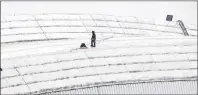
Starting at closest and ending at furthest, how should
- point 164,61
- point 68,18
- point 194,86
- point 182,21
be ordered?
point 194,86 < point 164,61 < point 68,18 < point 182,21

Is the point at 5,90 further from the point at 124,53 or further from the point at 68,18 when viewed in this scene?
the point at 68,18

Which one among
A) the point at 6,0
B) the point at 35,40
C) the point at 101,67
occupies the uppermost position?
the point at 6,0

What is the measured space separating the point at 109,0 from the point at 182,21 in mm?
9218

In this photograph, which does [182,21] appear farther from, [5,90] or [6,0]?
[5,90]

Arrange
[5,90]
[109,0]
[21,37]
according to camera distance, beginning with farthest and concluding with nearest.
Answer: [109,0]
[21,37]
[5,90]

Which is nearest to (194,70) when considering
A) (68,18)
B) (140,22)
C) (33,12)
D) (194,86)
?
(194,86)

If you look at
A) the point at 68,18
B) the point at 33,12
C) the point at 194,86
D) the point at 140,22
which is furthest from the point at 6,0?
the point at 194,86

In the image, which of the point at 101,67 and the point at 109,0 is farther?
the point at 109,0

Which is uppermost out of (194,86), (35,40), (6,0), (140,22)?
(6,0)

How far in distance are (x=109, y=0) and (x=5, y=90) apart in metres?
23.2

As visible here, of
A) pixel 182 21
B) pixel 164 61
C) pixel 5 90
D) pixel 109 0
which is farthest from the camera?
pixel 109 0

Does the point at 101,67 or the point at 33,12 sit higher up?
the point at 33,12

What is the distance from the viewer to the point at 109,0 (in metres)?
43.3

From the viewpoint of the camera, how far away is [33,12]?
121ft
